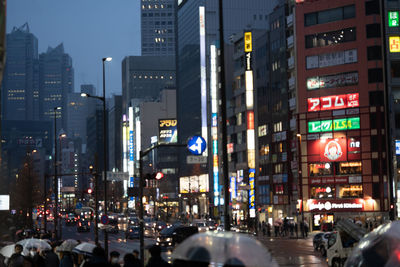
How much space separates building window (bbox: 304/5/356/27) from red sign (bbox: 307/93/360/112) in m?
9.01

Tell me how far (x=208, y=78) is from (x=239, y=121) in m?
28.4

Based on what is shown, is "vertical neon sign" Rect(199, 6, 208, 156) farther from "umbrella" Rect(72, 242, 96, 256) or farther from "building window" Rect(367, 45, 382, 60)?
"umbrella" Rect(72, 242, 96, 256)

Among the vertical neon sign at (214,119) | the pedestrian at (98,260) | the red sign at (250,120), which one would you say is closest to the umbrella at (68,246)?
the pedestrian at (98,260)

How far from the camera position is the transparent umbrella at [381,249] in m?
14.2

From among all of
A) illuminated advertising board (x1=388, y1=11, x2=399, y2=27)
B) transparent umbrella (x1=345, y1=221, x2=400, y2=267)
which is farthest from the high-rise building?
transparent umbrella (x1=345, y1=221, x2=400, y2=267)

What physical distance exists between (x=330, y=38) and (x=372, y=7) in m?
5.85

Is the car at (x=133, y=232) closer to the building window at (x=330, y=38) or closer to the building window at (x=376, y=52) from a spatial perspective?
the building window at (x=330, y=38)

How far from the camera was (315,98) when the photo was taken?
9019cm

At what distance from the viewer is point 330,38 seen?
89062 mm

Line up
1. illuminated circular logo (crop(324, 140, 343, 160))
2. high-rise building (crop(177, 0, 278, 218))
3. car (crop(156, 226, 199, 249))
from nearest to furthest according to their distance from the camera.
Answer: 1. car (crop(156, 226, 199, 249))
2. illuminated circular logo (crop(324, 140, 343, 160))
3. high-rise building (crop(177, 0, 278, 218))

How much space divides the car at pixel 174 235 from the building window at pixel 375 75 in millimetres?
41942

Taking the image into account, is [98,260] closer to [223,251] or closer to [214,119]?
[223,251]

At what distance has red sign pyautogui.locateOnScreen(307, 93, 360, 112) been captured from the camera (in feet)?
286

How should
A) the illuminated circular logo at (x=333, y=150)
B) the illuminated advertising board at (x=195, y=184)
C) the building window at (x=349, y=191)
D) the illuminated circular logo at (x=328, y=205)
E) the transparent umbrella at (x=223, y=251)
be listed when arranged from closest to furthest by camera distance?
1. the transparent umbrella at (x=223, y=251)
2. the building window at (x=349, y=191)
3. the illuminated circular logo at (x=328, y=205)
4. the illuminated circular logo at (x=333, y=150)
5. the illuminated advertising board at (x=195, y=184)
